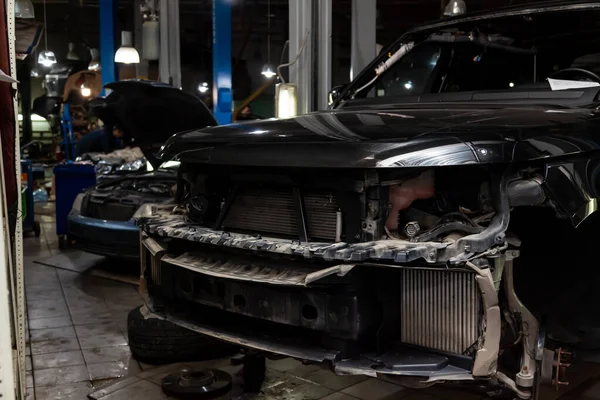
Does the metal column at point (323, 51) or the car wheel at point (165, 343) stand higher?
the metal column at point (323, 51)

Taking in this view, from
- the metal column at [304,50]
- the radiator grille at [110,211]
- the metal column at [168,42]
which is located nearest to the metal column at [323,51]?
the metal column at [304,50]

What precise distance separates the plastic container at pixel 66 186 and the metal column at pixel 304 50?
2.91 meters

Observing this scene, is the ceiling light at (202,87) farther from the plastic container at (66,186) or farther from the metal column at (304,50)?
the metal column at (304,50)

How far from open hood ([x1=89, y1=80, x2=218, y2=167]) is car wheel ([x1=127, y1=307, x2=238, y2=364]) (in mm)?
2615

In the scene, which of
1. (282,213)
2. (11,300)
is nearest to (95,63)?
(282,213)

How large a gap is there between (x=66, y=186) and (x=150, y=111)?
1.68 meters

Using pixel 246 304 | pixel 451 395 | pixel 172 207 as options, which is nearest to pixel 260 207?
pixel 246 304

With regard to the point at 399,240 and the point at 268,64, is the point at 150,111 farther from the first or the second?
the point at 268,64

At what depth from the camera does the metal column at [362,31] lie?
639 centimetres

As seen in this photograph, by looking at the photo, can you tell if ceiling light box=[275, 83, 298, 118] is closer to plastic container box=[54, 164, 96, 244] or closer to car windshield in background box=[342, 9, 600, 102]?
car windshield in background box=[342, 9, 600, 102]

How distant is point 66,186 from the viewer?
24.3 feet

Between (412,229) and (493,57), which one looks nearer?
(412,229)

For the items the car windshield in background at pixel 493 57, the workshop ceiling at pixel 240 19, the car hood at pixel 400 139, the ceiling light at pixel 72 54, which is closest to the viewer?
the car hood at pixel 400 139

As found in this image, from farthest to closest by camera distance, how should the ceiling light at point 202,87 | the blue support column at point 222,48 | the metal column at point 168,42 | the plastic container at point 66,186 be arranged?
the ceiling light at point 202,87, the metal column at point 168,42, the blue support column at point 222,48, the plastic container at point 66,186
